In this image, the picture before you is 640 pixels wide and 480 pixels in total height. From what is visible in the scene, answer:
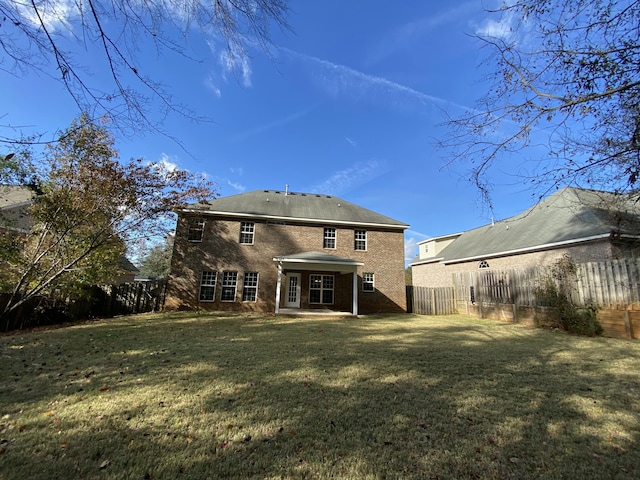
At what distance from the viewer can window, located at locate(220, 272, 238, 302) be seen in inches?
657

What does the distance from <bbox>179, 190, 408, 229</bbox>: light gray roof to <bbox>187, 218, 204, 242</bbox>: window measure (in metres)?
0.72

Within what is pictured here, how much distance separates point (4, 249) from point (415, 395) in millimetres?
13094

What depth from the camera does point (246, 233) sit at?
17500 mm

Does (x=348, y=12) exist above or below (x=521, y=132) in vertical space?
above

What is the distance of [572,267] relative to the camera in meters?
10.4

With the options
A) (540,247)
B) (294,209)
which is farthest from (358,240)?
(540,247)

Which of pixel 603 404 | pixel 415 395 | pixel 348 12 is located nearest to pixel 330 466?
pixel 415 395

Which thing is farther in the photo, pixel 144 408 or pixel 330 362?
pixel 330 362

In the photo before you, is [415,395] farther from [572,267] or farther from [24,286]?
[24,286]

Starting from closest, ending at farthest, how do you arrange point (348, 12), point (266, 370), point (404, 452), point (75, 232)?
1. point (404, 452)
2. point (348, 12)
3. point (266, 370)
4. point (75, 232)

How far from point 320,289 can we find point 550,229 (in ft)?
41.7

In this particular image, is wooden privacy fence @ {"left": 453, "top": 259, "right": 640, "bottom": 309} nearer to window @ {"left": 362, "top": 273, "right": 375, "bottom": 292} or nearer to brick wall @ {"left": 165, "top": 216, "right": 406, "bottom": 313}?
brick wall @ {"left": 165, "top": 216, "right": 406, "bottom": 313}

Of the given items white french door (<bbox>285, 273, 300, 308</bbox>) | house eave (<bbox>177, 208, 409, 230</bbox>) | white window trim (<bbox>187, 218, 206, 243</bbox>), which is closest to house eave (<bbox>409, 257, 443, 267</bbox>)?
house eave (<bbox>177, 208, 409, 230</bbox>)

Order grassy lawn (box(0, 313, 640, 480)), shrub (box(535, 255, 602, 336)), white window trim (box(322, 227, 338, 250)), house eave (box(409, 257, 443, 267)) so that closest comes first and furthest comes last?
grassy lawn (box(0, 313, 640, 480)) < shrub (box(535, 255, 602, 336)) < white window trim (box(322, 227, 338, 250)) < house eave (box(409, 257, 443, 267))
